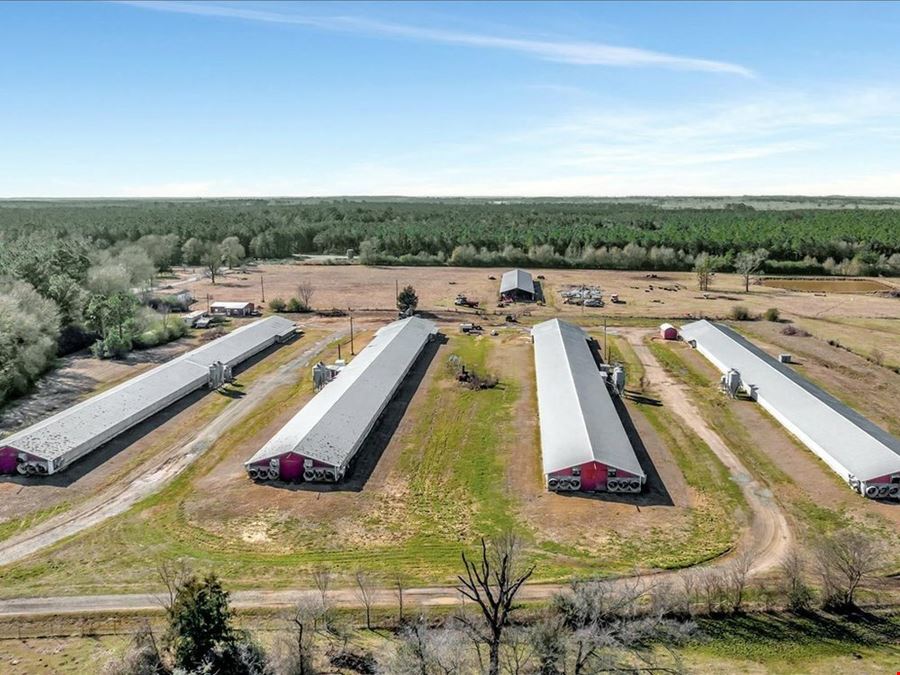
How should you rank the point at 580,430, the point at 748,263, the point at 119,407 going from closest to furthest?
the point at 580,430 → the point at 119,407 → the point at 748,263

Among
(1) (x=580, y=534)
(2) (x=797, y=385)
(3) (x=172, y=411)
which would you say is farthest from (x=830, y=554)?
(3) (x=172, y=411)

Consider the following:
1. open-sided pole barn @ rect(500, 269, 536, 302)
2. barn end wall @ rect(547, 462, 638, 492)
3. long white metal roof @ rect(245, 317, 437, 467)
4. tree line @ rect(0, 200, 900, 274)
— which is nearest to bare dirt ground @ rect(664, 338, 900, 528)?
barn end wall @ rect(547, 462, 638, 492)

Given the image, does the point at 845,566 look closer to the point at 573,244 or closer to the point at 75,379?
the point at 75,379

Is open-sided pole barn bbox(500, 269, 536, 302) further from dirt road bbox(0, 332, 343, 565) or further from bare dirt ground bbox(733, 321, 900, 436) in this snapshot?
dirt road bbox(0, 332, 343, 565)

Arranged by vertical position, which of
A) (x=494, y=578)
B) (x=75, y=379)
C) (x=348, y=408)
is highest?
(x=348, y=408)

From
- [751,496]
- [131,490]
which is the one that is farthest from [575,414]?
[131,490]

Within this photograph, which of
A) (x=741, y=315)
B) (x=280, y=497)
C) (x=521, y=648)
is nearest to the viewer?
(x=521, y=648)

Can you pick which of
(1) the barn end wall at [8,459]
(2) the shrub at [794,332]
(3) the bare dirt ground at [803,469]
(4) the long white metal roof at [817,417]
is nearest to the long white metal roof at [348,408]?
(1) the barn end wall at [8,459]

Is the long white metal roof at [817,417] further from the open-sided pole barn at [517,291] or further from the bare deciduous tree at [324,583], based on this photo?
the open-sided pole barn at [517,291]
